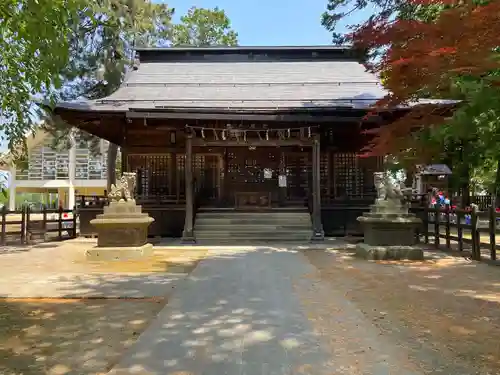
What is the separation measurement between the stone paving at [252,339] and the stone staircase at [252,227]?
21.7 feet

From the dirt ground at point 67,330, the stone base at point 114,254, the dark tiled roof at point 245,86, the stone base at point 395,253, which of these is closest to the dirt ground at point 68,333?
the dirt ground at point 67,330

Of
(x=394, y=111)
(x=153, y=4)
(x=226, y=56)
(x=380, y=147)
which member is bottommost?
(x=380, y=147)

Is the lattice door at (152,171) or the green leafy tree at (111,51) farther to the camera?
the green leafy tree at (111,51)

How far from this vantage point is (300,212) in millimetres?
14406

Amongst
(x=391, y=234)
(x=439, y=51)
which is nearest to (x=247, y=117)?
(x=391, y=234)

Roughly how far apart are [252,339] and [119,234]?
21.4ft

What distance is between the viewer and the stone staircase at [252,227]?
12974 millimetres

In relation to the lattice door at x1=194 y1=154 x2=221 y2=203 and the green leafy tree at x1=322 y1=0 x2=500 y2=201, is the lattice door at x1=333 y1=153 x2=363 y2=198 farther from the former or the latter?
the green leafy tree at x1=322 y1=0 x2=500 y2=201

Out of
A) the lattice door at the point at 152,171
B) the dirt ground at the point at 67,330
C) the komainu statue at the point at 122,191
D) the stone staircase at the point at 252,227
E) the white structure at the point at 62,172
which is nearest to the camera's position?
the dirt ground at the point at 67,330

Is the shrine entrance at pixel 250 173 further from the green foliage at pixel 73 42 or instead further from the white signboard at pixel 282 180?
the green foliage at pixel 73 42

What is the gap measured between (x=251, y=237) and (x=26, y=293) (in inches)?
311

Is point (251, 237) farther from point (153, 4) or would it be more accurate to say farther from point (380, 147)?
point (153, 4)

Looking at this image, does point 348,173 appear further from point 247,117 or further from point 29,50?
point 29,50

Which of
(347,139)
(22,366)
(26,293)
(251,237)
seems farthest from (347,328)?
(347,139)
